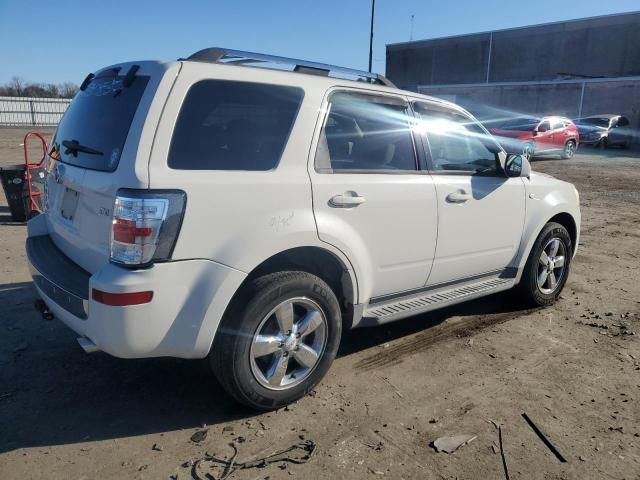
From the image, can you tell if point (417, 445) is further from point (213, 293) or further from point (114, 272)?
point (114, 272)

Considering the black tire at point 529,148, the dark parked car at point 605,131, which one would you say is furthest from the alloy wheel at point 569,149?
the dark parked car at point 605,131

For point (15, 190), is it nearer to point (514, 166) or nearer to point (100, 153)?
point (100, 153)

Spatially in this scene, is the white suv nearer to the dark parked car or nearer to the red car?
the red car

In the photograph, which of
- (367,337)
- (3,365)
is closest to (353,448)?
(367,337)

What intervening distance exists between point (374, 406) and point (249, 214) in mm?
1414

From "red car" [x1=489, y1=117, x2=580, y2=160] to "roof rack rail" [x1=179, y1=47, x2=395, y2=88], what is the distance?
1571 cm

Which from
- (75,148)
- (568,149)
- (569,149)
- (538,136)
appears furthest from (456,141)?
(569,149)

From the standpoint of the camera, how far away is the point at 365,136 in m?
3.60

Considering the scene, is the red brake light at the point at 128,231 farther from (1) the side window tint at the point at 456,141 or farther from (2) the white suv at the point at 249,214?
(1) the side window tint at the point at 456,141

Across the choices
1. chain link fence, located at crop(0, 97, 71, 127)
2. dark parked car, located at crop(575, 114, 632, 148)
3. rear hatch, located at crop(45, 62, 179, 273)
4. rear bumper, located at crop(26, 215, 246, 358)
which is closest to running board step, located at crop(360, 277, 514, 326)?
rear bumper, located at crop(26, 215, 246, 358)

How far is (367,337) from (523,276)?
64.0 inches

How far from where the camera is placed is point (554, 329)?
459cm

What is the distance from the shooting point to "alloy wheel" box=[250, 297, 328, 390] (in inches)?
121

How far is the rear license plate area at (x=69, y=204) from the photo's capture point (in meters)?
3.11
